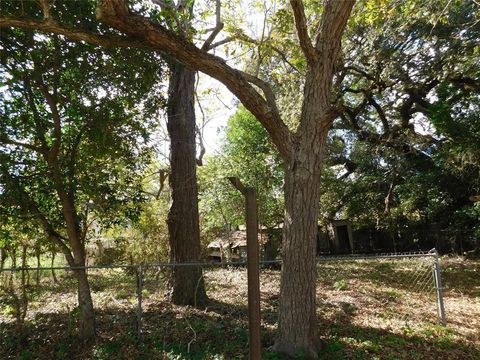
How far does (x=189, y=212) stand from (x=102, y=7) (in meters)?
4.55

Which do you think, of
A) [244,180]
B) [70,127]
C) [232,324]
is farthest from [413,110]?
[70,127]

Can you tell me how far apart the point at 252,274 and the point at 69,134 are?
5.06m

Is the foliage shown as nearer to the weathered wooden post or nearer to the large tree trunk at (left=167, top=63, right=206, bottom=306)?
the large tree trunk at (left=167, top=63, right=206, bottom=306)

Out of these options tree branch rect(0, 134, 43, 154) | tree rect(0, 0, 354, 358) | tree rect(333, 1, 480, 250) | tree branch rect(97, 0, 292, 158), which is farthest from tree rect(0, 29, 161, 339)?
tree rect(333, 1, 480, 250)

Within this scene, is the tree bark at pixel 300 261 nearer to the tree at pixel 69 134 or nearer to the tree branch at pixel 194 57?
the tree branch at pixel 194 57

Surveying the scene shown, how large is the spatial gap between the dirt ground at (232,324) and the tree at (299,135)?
58 centimetres

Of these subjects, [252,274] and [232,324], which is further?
[232,324]

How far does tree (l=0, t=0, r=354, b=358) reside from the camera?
15.5 ft

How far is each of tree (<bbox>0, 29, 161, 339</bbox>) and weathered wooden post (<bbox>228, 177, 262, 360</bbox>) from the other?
14.3ft

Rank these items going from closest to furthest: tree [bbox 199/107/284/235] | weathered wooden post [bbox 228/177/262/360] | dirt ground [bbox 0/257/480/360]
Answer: weathered wooden post [bbox 228/177/262/360]
dirt ground [bbox 0/257/480/360]
tree [bbox 199/107/284/235]

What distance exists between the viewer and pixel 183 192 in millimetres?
7863

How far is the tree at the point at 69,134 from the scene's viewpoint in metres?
5.65

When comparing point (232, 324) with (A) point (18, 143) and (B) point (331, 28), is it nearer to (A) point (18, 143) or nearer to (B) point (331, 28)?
(A) point (18, 143)

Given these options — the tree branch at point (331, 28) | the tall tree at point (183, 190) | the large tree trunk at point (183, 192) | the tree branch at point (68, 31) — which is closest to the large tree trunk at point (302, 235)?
the tree branch at point (331, 28)
